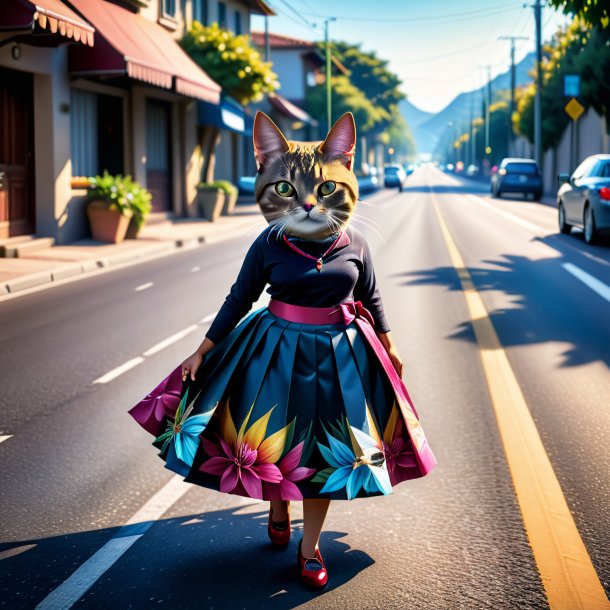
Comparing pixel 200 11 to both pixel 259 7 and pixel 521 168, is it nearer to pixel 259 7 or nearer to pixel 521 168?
pixel 259 7

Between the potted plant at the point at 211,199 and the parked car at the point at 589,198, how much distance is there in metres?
10.2

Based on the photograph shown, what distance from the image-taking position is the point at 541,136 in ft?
168

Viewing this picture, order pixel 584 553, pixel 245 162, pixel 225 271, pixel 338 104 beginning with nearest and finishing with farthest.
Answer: pixel 584 553 < pixel 225 271 < pixel 245 162 < pixel 338 104

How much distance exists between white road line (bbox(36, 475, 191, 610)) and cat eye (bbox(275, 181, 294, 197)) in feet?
5.43

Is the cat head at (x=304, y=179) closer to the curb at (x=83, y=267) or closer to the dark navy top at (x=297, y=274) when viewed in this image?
the dark navy top at (x=297, y=274)

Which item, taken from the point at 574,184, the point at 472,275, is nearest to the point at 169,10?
the point at 574,184

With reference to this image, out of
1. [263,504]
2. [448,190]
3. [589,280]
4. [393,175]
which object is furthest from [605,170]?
[393,175]

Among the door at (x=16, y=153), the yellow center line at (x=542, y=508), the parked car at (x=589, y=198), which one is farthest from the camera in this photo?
the parked car at (x=589, y=198)

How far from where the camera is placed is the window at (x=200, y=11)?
30484 millimetres

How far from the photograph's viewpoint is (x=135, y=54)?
2039 centimetres

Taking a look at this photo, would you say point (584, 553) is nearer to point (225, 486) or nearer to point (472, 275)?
point (225, 486)

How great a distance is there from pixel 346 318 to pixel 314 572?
95 cm

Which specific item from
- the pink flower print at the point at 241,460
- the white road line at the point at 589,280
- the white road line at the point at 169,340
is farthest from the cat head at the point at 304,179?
the white road line at the point at 589,280

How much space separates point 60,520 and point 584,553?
229 cm
